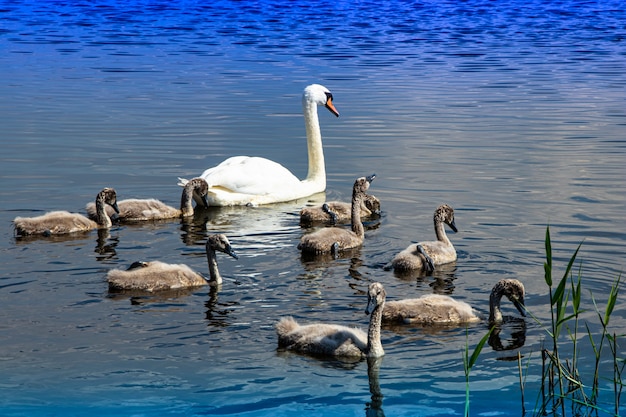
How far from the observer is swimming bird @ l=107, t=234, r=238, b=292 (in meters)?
10.7

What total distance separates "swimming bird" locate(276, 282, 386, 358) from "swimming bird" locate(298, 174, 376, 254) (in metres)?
3.35

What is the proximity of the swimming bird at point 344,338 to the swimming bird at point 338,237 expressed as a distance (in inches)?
132

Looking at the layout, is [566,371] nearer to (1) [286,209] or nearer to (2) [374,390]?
(2) [374,390]

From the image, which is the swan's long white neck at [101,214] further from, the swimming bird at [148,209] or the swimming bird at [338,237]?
the swimming bird at [338,237]

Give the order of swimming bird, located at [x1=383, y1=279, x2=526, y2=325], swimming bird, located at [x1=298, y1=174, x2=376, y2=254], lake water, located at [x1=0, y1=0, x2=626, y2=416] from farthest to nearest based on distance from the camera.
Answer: swimming bird, located at [x1=298, y1=174, x2=376, y2=254]
swimming bird, located at [x1=383, y1=279, x2=526, y2=325]
lake water, located at [x1=0, y1=0, x2=626, y2=416]

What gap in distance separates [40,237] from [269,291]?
11.8ft

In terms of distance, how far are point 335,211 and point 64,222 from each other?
3435 millimetres

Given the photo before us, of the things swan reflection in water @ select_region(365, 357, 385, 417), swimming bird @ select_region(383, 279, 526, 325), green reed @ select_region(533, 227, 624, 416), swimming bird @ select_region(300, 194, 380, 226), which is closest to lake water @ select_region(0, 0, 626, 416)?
swan reflection in water @ select_region(365, 357, 385, 417)

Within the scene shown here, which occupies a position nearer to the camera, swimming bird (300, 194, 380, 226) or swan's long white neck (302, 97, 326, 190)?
swimming bird (300, 194, 380, 226)

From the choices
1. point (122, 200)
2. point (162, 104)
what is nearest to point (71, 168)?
point (122, 200)

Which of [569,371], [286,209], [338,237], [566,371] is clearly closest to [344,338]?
[566,371]

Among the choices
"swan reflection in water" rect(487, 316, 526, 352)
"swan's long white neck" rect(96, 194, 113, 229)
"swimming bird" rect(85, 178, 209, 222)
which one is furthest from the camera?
"swimming bird" rect(85, 178, 209, 222)

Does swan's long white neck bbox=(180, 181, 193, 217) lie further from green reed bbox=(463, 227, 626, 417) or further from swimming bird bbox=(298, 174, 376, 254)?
green reed bbox=(463, 227, 626, 417)

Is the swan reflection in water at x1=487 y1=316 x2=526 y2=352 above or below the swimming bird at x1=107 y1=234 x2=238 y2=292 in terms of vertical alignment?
below
